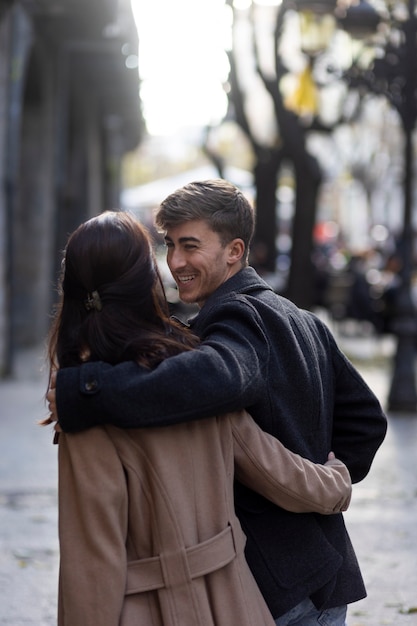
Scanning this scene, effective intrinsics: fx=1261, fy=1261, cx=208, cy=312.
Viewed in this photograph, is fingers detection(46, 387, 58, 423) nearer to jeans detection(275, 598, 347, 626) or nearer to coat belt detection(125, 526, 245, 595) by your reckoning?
coat belt detection(125, 526, 245, 595)

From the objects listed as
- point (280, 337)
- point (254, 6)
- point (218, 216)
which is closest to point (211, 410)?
point (280, 337)

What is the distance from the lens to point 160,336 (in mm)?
2650

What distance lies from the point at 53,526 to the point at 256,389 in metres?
4.50

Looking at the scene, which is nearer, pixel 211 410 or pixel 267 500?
pixel 211 410

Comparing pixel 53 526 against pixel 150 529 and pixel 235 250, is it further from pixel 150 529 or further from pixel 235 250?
pixel 150 529

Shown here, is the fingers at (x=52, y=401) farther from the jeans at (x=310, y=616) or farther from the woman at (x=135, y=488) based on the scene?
the jeans at (x=310, y=616)

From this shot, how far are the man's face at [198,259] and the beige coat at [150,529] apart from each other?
0.43 m

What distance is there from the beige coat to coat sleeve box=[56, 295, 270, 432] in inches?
2.1

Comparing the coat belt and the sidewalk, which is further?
the sidewalk

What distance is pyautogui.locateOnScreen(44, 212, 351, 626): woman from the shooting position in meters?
2.58

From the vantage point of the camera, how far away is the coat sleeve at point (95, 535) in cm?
256

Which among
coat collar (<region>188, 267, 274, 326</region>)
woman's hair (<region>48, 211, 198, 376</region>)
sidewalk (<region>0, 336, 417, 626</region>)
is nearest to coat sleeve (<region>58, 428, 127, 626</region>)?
woman's hair (<region>48, 211, 198, 376</region>)

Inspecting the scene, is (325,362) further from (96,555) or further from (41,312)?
(41,312)

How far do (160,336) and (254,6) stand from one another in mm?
19899
